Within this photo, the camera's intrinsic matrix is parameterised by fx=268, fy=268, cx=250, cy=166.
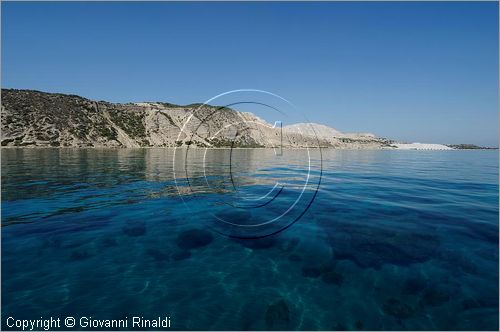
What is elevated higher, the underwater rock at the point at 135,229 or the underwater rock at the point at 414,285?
the underwater rock at the point at 135,229

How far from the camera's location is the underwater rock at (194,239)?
14359 mm

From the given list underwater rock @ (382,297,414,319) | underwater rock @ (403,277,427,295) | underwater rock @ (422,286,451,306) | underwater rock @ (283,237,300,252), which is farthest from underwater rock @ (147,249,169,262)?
underwater rock @ (422,286,451,306)

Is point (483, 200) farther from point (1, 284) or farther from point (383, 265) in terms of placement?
point (1, 284)

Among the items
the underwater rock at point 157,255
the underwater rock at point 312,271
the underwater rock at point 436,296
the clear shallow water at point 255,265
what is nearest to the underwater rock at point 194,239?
the clear shallow water at point 255,265

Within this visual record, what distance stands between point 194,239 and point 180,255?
222 centimetres

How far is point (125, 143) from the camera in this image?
17338 cm

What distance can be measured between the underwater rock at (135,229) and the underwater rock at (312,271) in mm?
9644

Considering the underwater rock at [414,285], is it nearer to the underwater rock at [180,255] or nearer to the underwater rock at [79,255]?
the underwater rock at [180,255]

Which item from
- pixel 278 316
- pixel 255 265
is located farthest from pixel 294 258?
pixel 278 316

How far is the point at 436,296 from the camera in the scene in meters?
9.91

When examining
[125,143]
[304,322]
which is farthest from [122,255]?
[125,143]

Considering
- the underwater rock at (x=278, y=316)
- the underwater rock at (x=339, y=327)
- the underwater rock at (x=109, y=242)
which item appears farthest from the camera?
the underwater rock at (x=109, y=242)

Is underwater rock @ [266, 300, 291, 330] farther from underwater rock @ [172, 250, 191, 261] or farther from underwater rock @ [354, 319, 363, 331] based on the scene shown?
underwater rock @ [172, 250, 191, 261]

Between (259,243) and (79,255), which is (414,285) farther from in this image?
(79,255)
